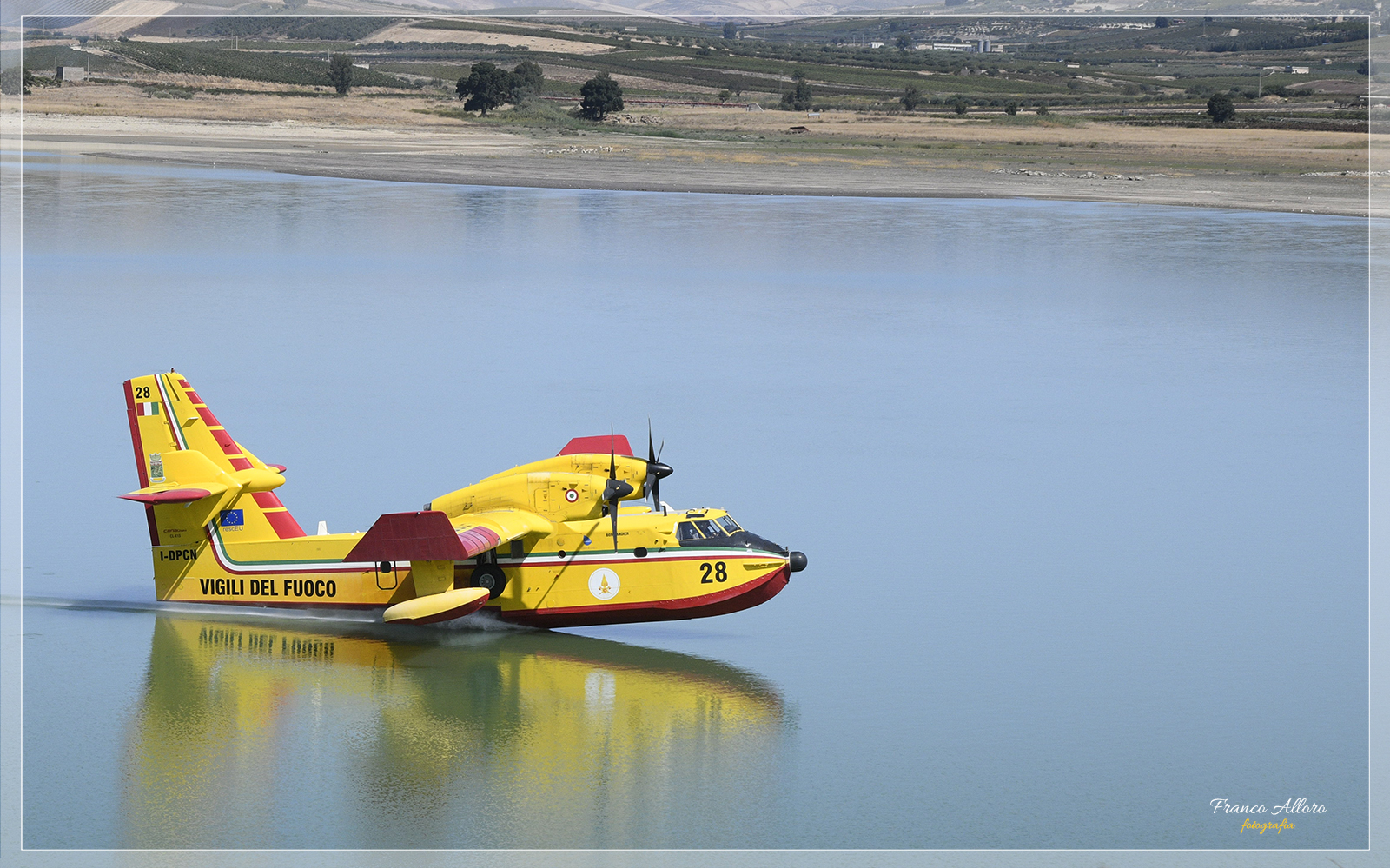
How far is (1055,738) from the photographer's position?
28.2 meters

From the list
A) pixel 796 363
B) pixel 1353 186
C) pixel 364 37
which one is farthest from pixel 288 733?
pixel 364 37

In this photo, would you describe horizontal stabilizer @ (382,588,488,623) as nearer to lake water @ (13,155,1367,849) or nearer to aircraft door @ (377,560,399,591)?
aircraft door @ (377,560,399,591)

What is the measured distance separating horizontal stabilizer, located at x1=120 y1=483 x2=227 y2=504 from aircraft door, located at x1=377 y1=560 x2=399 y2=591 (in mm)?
4102

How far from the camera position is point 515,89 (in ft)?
528

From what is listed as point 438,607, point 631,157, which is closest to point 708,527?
point 438,607

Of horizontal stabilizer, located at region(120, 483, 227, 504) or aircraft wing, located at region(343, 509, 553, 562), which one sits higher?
horizontal stabilizer, located at region(120, 483, 227, 504)

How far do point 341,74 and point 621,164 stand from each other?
44207 mm

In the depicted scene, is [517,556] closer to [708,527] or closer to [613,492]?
[613,492]

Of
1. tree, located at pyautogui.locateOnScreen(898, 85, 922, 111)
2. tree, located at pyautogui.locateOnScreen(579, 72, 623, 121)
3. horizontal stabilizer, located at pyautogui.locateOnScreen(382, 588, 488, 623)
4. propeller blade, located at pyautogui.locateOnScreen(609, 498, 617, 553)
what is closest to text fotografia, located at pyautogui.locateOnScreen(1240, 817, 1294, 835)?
propeller blade, located at pyautogui.locateOnScreen(609, 498, 617, 553)

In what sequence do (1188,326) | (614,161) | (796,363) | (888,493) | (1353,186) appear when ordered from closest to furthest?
(888,493), (796,363), (1188,326), (1353,186), (614,161)

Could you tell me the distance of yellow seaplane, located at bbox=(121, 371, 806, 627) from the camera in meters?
30.7

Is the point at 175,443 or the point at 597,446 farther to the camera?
the point at 597,446

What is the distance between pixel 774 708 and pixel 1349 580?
58.8 ft

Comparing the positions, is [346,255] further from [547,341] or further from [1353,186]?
[1353,186]
